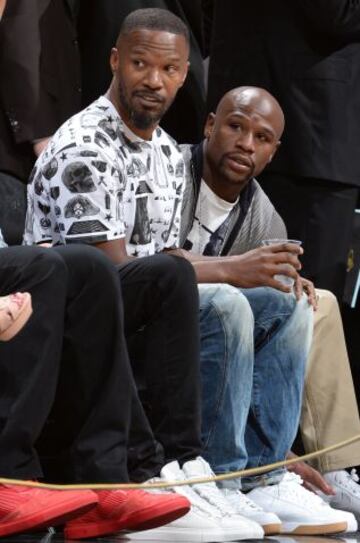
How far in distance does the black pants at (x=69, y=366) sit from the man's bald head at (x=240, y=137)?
1.08 m

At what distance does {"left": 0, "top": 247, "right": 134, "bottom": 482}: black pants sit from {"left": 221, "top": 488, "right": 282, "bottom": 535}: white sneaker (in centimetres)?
48

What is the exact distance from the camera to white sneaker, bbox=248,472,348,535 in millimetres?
3443

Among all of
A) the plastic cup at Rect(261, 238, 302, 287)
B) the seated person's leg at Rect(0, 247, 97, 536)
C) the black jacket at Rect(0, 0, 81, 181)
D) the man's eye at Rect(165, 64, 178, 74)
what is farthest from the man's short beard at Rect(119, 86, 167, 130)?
the seated person's leg at Rect(0, 247, 97, 536)

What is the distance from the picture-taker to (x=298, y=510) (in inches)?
136

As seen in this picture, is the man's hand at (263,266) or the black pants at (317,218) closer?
the man's hand at (263,266)

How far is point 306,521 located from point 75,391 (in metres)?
0.80

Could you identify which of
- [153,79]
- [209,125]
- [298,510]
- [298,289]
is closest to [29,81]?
[153,79]

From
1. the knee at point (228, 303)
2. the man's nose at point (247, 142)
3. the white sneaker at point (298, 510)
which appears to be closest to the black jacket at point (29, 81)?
the man's nose at point (247, 142)

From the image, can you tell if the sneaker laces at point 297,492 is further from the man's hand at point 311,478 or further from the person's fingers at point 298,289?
the person's fingers at point 298,289

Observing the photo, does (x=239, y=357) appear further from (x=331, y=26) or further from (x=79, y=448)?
(x=331, y=26)

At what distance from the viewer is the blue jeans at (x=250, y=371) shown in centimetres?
335

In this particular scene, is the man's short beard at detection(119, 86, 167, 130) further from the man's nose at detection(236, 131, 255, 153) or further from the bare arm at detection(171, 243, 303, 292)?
the man's nose at detection(236, 131, 255, 153)

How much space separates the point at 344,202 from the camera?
439 cm

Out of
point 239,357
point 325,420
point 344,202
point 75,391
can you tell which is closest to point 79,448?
point 75,391
